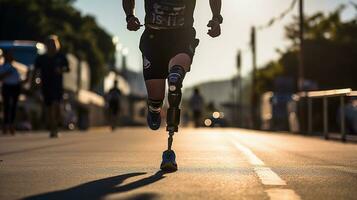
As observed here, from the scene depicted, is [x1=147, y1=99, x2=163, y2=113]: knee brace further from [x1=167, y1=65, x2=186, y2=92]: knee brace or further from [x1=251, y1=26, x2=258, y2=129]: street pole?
[x1=251, y1=26, x2=258, y2=129]: street pole

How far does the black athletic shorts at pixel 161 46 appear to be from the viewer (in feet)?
23.4

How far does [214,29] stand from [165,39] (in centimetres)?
46

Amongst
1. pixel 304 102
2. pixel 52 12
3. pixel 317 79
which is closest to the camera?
pixel 304 102

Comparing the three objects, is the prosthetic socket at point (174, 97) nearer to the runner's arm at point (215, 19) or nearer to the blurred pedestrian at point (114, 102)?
the runner's arm at point (215, 19)

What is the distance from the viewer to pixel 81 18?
81000 millimetres

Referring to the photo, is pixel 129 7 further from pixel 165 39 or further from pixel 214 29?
pixel 214 29

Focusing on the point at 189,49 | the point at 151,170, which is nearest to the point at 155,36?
the point at 189,49

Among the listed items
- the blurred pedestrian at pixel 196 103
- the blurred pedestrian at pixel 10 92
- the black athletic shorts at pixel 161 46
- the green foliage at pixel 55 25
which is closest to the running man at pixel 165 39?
the black athletic shorts at pixel 161 46

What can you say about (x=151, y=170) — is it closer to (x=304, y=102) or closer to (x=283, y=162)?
(x=283, y=162)

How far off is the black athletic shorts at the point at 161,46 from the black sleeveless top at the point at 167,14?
6 centimetres

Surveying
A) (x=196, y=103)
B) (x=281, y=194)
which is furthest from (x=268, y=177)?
(x=196, y=103)

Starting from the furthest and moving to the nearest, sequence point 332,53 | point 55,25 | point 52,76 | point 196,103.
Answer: point 55,25 < point 332,53 < point 196,103 < point 52,76

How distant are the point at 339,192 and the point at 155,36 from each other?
2916 mm

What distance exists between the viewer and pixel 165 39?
7.15 meters
